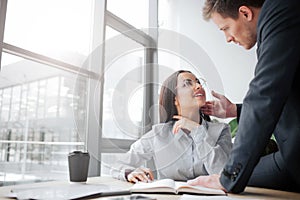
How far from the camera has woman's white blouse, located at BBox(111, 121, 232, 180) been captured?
103cm

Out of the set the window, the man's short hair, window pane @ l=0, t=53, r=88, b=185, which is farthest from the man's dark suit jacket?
window pane @ l=0, t=53, r=88, b=185

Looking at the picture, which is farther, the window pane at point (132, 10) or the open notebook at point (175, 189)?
the window pane at point (132, 10)

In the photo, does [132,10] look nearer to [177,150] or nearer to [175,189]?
[177,150]

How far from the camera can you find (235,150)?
0.77 m

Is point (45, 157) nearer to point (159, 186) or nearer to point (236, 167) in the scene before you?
point (159, 186)

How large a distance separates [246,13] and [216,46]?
1382 mm

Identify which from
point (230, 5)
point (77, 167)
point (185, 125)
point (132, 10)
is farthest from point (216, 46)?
point (77, 167)

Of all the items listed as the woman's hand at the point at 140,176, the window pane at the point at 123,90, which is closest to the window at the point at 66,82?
the window pane at the point at 123,90

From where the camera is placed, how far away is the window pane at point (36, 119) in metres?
Answer: 1.34

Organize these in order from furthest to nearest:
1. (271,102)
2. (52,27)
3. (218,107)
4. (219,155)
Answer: (52,27) < (219,155) < (218,107) < (271,102)

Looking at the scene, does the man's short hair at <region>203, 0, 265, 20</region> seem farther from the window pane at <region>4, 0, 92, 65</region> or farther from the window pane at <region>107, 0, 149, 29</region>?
the window pane at <region>4, 0, 92, 65</region>

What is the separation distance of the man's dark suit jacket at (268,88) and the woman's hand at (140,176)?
36 centimetres

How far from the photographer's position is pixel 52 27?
64.9 inches

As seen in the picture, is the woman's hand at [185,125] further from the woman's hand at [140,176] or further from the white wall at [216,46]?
the white wall at [216,46]
